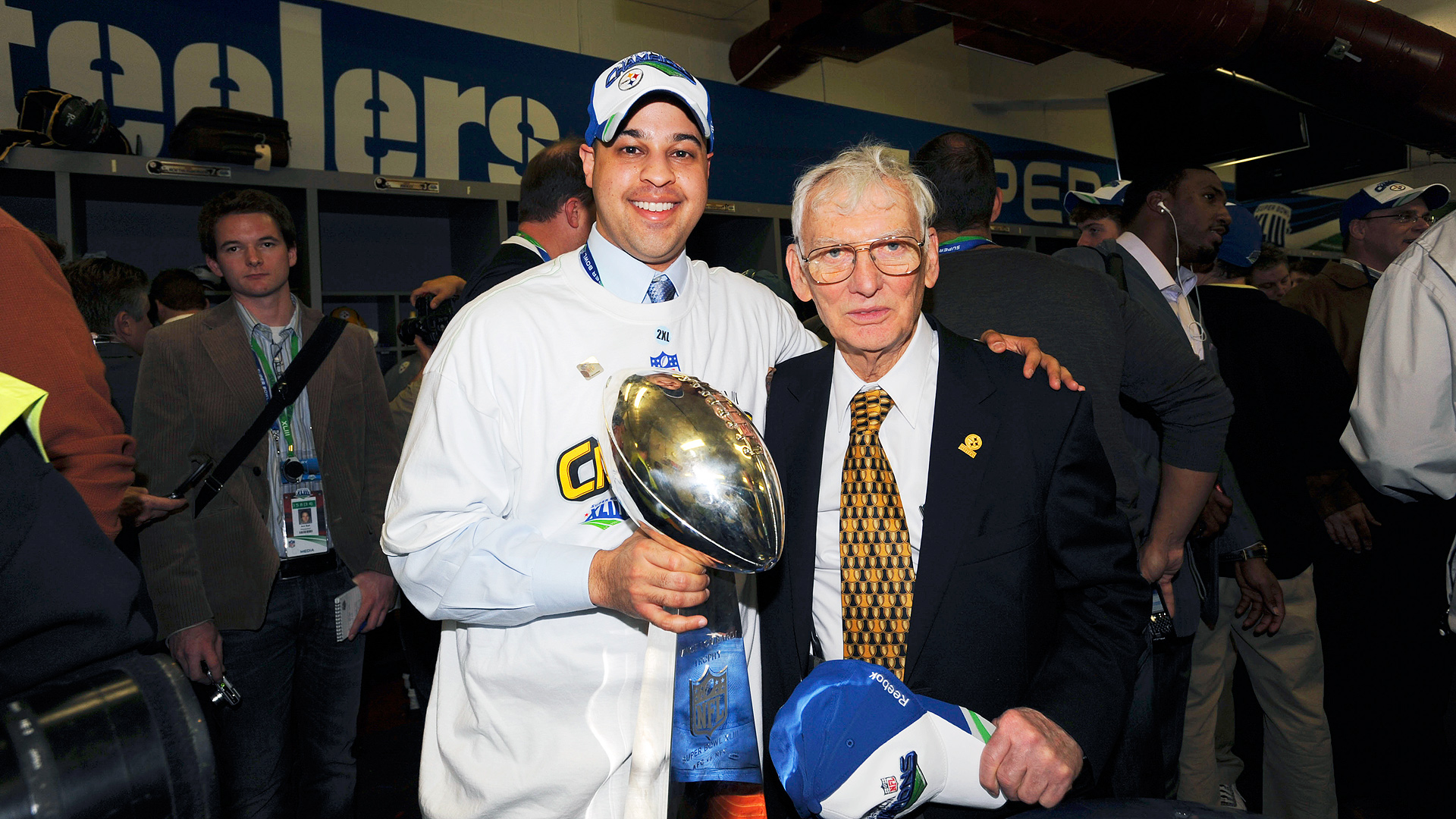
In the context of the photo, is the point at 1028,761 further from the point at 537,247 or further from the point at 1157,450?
the point at 537,247

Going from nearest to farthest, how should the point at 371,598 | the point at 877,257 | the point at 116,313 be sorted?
the point at 877,257
the point at 371,598
the point at 116,313

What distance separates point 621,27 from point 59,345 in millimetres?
5488

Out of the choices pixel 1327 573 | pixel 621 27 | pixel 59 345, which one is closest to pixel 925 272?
pixel 59 345

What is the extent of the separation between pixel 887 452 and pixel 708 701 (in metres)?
0.52

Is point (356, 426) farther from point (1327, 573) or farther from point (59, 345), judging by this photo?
point (1327, 573)

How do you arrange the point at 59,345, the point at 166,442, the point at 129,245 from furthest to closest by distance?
1. the point at 129,245
2. the point at 166,442
3. the point at 59,345

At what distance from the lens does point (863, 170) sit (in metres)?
1.27

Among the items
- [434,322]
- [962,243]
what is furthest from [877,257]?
[434,322]

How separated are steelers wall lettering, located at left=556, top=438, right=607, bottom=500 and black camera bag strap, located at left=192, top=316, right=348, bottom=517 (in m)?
1.56

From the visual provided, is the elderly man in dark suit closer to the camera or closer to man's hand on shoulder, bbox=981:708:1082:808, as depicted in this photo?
man's hand on shoulder, bbox=981:708:1082:808

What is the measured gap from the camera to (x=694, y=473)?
30.4 inches

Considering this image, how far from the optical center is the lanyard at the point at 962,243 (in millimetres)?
2029

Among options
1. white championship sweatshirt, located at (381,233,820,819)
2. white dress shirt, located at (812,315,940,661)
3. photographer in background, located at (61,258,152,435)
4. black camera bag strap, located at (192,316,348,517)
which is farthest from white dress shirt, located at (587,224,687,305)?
photographer in background, located at (61,258,152,435)

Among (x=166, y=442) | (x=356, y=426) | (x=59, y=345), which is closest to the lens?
(x=59, y=345)
